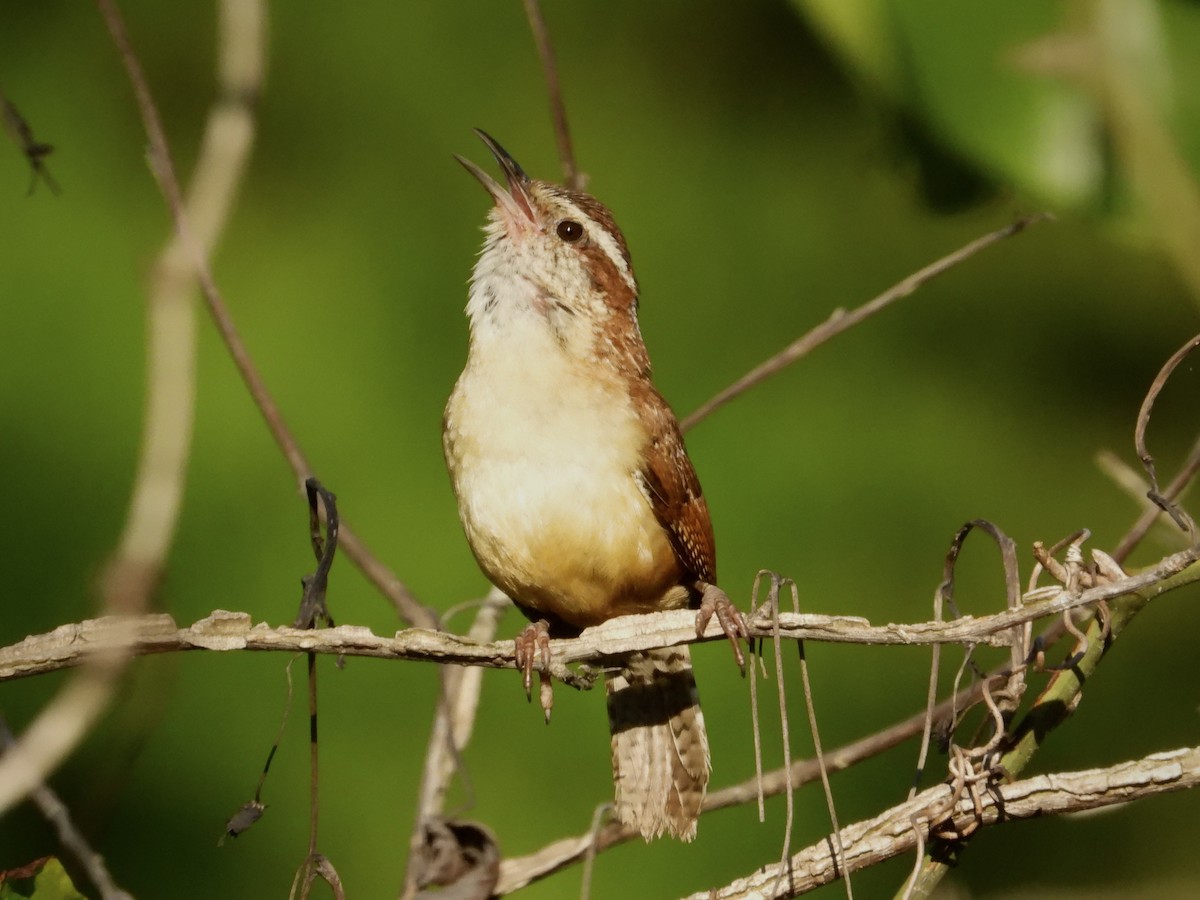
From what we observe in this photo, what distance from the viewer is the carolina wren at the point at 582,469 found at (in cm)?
302

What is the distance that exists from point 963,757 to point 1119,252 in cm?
366

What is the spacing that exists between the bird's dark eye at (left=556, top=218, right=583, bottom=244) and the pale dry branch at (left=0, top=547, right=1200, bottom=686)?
1.54 m

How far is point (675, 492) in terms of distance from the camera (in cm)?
317

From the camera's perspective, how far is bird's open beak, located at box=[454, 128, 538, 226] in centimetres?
343

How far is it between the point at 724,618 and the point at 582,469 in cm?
61

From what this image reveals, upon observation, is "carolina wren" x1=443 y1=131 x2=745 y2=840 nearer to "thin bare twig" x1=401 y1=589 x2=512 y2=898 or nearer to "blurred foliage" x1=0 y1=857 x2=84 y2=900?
"thin bare twig" x1=401 y1=589 x2=512 y2=898

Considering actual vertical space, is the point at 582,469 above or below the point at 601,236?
below

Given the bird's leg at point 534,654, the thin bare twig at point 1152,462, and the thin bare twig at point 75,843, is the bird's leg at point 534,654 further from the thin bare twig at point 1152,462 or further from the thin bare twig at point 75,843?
the thin bare twig at point 1152,462

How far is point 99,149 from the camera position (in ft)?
16.0

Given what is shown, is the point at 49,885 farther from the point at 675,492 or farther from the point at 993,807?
the point at 675,492

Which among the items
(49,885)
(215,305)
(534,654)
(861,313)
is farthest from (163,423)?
(861,313)

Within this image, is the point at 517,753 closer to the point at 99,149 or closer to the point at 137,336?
the point at 137,336

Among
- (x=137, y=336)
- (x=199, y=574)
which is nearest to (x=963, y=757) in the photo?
(x=199, y=574)

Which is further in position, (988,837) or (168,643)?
(988,837)
